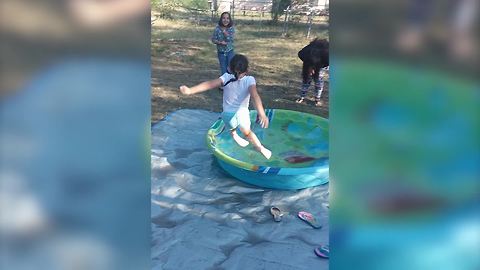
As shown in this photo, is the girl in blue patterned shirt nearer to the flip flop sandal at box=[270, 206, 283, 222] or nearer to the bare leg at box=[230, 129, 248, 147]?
the bare leg at box=[230, 129, 248, 147]

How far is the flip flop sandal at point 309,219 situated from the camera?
3545 mm

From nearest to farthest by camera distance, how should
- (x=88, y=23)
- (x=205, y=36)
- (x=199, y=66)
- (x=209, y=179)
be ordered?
(x=88, y=23), (x=209, y=179), (x=199, y=66), (x=205, y=36)

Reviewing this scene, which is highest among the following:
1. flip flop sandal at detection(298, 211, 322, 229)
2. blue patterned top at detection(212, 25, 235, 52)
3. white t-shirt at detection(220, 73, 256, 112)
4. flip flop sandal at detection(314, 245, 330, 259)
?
blue patterned top at detection(212, 25, 235, 52)

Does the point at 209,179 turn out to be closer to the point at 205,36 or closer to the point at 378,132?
the point at 378,132

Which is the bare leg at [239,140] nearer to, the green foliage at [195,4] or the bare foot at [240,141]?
the bare foot at [240,141]

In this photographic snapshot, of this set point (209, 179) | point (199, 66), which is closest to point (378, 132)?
point (209, 179)

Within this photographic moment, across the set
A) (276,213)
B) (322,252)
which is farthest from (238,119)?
(322,252)

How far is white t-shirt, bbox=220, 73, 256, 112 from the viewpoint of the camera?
14.2 ft

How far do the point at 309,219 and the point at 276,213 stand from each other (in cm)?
24

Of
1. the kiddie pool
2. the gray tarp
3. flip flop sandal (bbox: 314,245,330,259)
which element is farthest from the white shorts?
flip flop sandal (bbox: 314,245,330,259)

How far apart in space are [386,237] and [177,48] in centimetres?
879

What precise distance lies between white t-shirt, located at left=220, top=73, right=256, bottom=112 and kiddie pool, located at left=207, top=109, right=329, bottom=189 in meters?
0.39

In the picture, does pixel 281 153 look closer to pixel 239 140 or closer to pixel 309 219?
pixel 239 140

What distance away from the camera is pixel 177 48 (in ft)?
32.3
